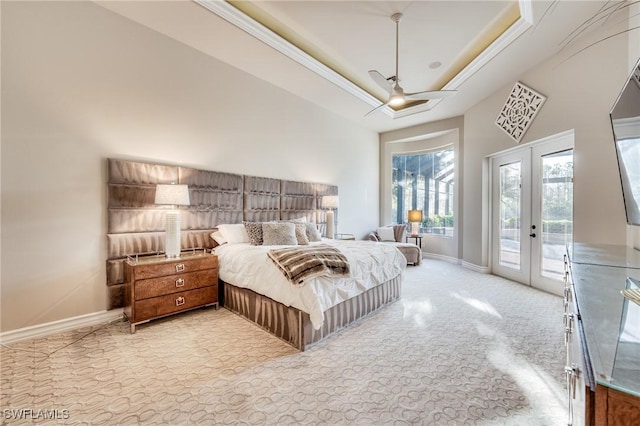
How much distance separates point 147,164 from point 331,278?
2657 mm

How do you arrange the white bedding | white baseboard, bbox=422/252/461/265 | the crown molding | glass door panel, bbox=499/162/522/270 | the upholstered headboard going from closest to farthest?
1. the white bedding
2. the crown molding
3. the upholstered headboard
4. glass door panel, bbox=499/162/522/270
5. white baseboard, bbox=422/252/461/265

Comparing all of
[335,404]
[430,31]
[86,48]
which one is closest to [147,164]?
[86,48]

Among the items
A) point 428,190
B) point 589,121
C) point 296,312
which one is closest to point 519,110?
point 589,121

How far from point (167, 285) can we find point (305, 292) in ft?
5.49

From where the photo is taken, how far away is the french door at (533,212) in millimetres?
3957

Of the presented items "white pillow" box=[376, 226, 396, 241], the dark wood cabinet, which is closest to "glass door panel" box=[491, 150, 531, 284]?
"white pillow" box=[376, 226, 396, 241]

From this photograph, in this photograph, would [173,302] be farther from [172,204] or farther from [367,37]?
[367,37]

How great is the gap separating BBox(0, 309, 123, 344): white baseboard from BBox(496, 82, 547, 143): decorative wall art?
6.37 meters

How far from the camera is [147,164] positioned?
3.30 meters

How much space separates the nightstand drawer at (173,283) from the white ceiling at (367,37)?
3.01 meters

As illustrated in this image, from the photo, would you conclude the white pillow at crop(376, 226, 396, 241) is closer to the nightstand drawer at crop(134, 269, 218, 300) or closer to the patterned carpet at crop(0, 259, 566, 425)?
the patterned carpet at crop(0, 259, 566, 425)

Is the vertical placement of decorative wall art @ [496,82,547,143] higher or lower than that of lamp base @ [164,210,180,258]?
higher

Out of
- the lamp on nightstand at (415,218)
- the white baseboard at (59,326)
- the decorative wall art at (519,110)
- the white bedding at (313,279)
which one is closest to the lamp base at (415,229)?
the lamp on nightstand at (415,218)

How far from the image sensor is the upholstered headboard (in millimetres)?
3092
